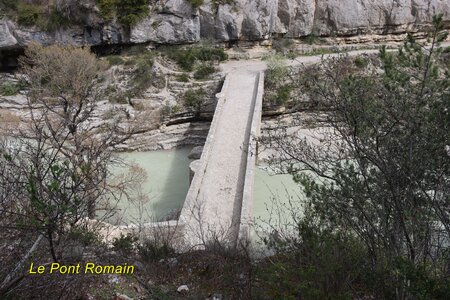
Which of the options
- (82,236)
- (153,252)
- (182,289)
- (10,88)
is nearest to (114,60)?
(10,88)

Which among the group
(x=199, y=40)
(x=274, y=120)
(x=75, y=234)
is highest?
(x=199, y=40)

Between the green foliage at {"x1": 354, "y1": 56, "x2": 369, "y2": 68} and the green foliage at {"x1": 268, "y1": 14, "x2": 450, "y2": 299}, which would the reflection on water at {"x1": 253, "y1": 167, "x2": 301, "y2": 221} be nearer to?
the green foliage at {"x1": 268, "y1": 14, "x2": 450, "y2": 299}

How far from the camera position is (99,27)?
760 inches

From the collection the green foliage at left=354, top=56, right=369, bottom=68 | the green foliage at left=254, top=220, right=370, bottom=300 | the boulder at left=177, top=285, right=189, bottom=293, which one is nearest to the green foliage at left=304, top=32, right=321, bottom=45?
the green foliage at left=354, top=56, right=369, bottom=68

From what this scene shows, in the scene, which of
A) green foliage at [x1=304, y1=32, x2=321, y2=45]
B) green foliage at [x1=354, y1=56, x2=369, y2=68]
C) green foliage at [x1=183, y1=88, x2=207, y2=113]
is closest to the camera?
green foliage at [x1=183, y1=88, x2=207, y2=113]

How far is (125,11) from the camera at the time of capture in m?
19.5

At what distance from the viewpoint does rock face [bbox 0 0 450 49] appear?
1912 centimetres

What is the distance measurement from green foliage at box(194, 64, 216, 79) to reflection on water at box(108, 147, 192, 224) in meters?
3.68

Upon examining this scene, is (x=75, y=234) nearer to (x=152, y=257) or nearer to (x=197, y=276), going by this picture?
(x=152, y=257)

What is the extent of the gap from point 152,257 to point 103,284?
112cm

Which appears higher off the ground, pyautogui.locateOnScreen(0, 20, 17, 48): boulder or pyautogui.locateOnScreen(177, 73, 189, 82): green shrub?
pyautogui.locateOnScreen(0, 20, 17, 48): boulder

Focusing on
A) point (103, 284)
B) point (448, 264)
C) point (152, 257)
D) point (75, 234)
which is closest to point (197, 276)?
point (152, 257)

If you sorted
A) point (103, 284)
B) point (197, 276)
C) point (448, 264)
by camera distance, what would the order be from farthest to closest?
point (197, 276) < point (103, 284) < point (448, 264)

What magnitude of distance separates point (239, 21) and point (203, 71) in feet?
12.7
